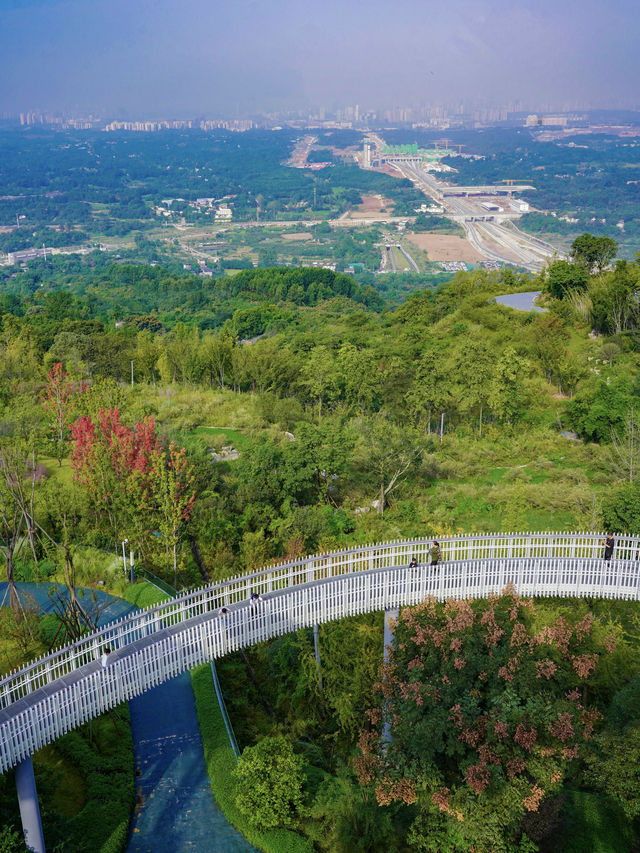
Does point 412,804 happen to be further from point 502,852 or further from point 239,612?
point 239,612

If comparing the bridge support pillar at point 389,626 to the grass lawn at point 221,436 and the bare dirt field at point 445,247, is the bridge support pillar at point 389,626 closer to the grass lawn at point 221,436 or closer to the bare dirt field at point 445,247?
the grass lawn at point 221,436

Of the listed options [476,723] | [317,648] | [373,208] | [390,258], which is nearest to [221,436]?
[317,648]

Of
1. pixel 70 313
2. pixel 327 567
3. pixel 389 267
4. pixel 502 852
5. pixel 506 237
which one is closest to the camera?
pixel 502 852

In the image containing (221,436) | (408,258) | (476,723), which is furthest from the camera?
(408,258)

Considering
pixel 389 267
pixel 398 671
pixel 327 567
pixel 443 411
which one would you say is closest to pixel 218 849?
pixel 398 671

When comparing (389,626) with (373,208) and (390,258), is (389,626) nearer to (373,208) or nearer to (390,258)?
(390,258)

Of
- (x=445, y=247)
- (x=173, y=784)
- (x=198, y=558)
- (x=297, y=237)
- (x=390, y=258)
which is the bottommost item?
(x=390, y=258)
